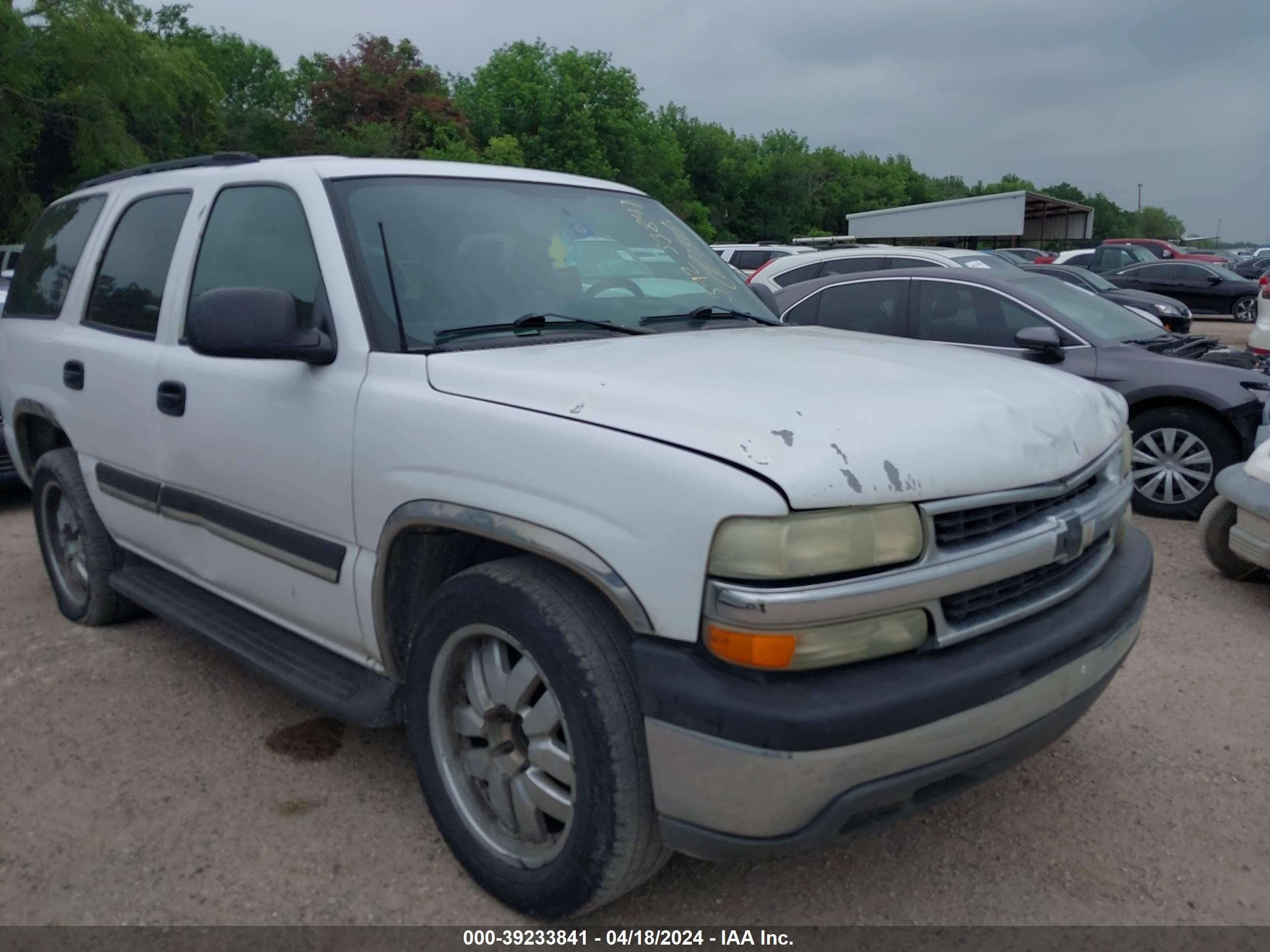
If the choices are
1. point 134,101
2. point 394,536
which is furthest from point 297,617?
point 134,101

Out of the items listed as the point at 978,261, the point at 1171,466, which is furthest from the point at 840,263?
the point at 1171,466

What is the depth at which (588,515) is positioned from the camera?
2.22m

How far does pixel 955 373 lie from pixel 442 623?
142 centimetres

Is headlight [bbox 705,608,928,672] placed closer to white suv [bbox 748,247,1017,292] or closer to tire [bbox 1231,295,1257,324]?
white suv [bbox 748,247,1017,292]

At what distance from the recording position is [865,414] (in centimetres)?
228

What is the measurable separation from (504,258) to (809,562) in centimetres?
158

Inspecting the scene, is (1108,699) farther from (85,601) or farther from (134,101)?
(134,101)

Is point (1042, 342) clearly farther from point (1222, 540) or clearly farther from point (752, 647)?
point (752, 647)

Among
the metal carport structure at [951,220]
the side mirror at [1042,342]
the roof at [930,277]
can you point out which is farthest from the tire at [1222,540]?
the metal carport structure at [951,220]

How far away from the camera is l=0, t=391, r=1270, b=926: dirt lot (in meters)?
2.65

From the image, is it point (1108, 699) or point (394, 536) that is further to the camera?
point (1108, 699)

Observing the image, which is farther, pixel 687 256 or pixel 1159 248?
pixel 1159 248

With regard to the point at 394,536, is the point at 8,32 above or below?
above

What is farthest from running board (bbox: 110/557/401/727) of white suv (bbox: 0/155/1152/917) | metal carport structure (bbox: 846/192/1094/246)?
metal carport structure (bbox: 846/192/1094/246)
